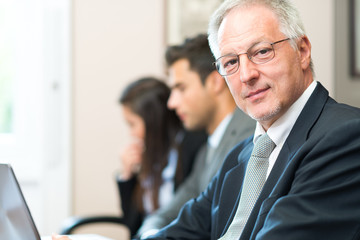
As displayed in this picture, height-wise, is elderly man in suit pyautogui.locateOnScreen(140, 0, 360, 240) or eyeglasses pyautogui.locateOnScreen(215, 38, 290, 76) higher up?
eyeglasses pyautogui.locateOnScreen(215, 38, 290, 76)

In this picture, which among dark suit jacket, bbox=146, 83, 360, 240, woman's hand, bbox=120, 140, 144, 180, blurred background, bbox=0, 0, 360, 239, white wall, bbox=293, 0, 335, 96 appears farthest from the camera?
white wall, bbox=293, 0, 335, 96

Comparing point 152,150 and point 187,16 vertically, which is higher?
point 187,16

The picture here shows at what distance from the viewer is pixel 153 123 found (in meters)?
2.74

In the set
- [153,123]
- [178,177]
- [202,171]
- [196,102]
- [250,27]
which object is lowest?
[178,177]

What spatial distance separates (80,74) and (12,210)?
2026 millimetres

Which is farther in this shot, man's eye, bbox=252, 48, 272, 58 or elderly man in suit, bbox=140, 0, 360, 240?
man's eye, bbox=252, 48, 272, 58

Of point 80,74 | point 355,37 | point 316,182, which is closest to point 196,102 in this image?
point 80,74

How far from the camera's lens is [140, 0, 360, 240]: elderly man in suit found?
3.23 feet

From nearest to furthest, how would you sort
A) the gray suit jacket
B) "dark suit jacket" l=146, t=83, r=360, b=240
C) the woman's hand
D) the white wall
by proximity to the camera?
"dark suit jacket" l=146, t=83, r=360, b=240, the gray suit jacket, the woman's hand, the white wall

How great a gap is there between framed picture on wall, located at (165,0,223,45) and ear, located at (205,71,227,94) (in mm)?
796

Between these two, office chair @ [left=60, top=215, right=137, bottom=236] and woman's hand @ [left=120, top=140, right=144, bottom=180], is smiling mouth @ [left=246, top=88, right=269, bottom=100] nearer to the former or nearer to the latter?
office chair @ [left=60, top=215, right=137, bottom=236]

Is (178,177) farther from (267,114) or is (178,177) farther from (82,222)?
(267,114)

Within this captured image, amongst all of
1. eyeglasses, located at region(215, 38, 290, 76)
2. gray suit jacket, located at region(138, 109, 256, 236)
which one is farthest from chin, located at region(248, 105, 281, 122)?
gray suit jacket, located at region(138, 109, 256, 236)

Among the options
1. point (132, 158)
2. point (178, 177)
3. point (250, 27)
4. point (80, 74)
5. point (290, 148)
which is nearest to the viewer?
point (290, 148)
